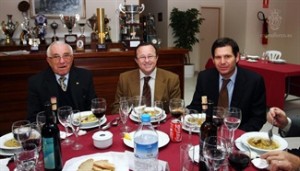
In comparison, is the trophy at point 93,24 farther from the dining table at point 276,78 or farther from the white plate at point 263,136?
the white plate at point 263,136

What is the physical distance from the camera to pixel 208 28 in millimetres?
8469

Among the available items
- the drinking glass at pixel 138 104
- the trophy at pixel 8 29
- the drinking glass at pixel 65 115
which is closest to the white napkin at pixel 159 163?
the drinking glass at pixel 65 115

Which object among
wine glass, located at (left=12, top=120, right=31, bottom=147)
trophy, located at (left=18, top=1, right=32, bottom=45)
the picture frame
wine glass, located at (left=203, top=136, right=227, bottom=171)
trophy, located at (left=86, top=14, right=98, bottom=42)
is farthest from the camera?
the picture frame

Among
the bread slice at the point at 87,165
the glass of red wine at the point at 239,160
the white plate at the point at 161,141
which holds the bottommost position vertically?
the bread slice at the point at 87,165

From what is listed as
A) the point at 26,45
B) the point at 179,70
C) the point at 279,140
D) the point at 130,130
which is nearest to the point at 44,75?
the point at 130,130

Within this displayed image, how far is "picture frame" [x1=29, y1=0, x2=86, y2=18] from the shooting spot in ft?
17.7

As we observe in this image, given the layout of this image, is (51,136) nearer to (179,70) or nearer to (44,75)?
(44,75)

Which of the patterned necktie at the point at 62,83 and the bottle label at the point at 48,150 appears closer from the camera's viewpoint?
the bottle label at the point at 48,150

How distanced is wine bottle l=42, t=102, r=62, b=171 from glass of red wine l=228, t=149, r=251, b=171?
728 millimetres

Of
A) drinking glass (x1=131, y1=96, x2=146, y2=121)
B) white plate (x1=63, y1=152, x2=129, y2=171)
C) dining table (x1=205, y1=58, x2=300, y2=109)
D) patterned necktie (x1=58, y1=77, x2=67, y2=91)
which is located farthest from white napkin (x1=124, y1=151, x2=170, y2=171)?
dining table (x1=205, y1=58, x2=300, y2=109)

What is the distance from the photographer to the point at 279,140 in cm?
145

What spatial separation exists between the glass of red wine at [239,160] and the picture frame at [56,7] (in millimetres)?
5183

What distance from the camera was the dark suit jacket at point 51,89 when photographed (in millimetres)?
2139

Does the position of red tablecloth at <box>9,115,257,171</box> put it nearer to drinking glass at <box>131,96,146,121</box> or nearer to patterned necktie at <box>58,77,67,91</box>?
drinking glass at <box>131,96,146,121</box>
